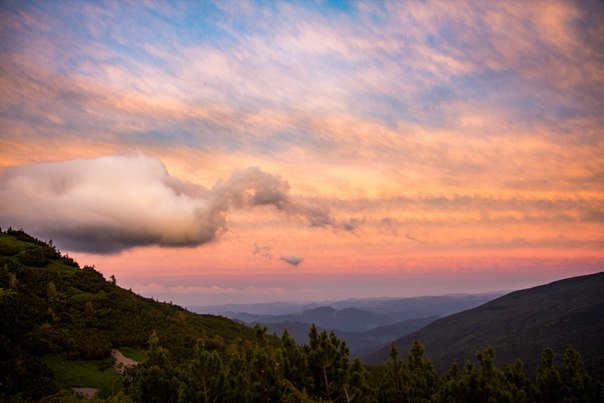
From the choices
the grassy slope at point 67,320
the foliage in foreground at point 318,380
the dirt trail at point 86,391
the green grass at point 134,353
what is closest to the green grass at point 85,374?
the grassy slope at point 67,320

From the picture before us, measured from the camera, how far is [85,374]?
939 inches

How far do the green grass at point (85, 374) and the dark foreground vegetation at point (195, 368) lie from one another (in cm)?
6

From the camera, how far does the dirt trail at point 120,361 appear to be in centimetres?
2578

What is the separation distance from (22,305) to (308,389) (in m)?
22.7

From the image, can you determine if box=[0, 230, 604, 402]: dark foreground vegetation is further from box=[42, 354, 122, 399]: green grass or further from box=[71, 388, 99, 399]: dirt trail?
box=[71, 388, 99, 399]: dirt trail

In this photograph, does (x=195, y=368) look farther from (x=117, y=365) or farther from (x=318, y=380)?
(x=117, y=365)

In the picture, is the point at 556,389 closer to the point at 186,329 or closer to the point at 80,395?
the point at 80,395

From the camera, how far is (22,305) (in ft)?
91.3

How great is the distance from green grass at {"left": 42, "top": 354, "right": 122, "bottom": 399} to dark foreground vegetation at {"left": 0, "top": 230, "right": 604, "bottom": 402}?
2.5 inches

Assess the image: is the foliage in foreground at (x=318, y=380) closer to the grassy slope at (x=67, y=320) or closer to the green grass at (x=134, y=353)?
the grassy slope at (x=67, y=320)

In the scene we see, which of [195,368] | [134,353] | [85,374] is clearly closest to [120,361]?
[134,353]

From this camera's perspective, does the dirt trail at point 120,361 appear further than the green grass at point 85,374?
Yes

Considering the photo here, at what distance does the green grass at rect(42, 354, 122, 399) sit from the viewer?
22.6m

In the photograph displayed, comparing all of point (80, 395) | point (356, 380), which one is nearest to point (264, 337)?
point (356, 380)
